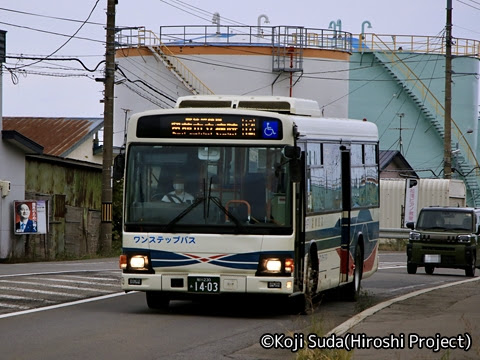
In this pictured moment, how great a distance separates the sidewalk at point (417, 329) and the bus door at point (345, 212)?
1.11 metres

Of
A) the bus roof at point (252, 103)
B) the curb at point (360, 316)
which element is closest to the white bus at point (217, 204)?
the bus roof at point (252, 103)

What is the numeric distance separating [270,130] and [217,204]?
1345 millimetres

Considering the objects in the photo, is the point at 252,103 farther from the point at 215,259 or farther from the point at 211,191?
the point at 215,259

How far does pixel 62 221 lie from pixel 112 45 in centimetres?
751

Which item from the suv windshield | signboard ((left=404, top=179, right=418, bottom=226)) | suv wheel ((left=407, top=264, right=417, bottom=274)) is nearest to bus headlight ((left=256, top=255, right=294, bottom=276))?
suv wheel ((left=407, top=264, right=417, bottom=274))

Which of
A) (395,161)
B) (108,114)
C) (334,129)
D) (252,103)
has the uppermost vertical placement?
(108,114)

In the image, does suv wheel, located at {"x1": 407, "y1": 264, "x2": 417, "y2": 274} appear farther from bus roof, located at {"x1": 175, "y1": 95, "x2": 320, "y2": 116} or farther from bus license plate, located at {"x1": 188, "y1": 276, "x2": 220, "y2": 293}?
bus license plate, located at {"x1": 188, "y1": 276, "x2": 220, "y2": 293}

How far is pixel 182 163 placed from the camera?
1720 cm

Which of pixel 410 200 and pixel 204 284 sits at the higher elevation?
pixel 410 200

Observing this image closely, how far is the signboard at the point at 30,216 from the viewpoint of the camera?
3816 centimetres

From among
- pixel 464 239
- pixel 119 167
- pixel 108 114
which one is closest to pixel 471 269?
pixel 464 239

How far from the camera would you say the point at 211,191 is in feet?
55.7

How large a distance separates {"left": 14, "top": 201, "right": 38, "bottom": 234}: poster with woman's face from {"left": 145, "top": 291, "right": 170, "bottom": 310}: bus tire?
20609 mm

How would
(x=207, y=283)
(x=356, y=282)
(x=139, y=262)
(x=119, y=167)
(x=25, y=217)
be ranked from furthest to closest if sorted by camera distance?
(x=25, y=217) < (x=356, y=282) < (x=119, y=167) < (x=139, y=262) < (x=207, y=283)
